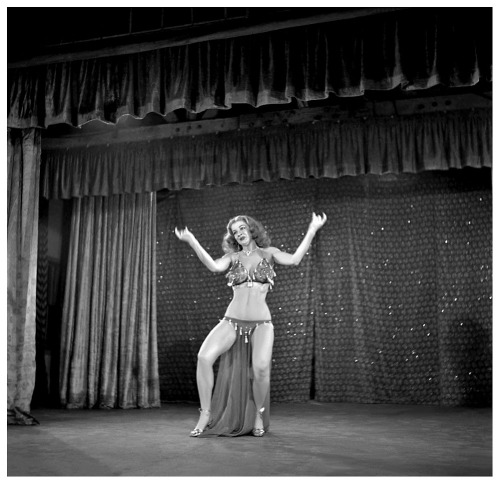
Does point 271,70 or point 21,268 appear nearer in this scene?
point 271,70

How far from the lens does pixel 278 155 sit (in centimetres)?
690

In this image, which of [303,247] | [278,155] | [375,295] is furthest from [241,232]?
[375,295]

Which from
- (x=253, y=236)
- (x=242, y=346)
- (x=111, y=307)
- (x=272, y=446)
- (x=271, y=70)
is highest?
(x=271, y=70)

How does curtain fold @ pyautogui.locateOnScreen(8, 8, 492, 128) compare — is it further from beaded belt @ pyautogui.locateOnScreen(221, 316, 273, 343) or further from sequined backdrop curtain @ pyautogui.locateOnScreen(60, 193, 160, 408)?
sequined backdrop curtain @ pyautogui.locateOnScreen(60, 193, 160, 408)

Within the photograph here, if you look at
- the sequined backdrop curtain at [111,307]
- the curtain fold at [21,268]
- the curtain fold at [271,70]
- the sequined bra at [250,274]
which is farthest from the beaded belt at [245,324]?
the sequined backdrop curtain at [111,307]

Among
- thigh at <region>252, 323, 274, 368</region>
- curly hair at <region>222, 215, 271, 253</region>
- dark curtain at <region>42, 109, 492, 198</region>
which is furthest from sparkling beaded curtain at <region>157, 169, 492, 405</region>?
thigh at <region>252, 323, 274, 368</region>

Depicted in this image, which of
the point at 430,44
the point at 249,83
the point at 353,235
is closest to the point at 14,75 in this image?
the point at 249,83

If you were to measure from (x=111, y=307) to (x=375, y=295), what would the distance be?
2.89 metres

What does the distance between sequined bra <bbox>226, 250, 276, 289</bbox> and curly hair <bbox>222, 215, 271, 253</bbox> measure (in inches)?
7.1

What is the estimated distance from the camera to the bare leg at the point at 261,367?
5273 millimetres

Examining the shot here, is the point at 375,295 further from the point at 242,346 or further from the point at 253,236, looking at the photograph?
the point at 242,346

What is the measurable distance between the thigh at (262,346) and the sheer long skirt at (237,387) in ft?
0.20

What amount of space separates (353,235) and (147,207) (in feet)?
7.67

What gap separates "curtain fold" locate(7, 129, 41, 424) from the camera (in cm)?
591
